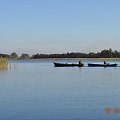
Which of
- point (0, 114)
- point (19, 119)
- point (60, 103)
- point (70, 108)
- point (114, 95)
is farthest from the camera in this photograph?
point (114, 95)

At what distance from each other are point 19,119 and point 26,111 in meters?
2.10

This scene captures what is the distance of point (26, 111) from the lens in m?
19.4

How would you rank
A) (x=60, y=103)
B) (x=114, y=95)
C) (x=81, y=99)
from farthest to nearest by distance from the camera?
(x=114, y=95), (x=81, y=99), (x=60, y=103)

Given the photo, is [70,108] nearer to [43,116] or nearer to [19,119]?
[43,116]

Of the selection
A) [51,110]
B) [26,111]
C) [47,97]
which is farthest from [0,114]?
[47,97]

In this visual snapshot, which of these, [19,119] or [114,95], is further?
[114,95]

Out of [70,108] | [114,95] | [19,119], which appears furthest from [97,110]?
[114,95]

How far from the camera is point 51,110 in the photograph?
1983 centimetres

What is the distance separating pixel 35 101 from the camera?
23094 millimetres

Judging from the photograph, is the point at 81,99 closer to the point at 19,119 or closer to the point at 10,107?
the point at 10,107

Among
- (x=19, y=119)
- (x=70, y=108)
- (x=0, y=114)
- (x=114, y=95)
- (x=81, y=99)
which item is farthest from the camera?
(x=114, y=95)

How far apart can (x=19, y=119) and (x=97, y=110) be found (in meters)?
4.58

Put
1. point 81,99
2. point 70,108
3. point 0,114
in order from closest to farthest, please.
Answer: point 0,114
point 70,108
point 81,99

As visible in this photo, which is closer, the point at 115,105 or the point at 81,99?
the point at 115,105
